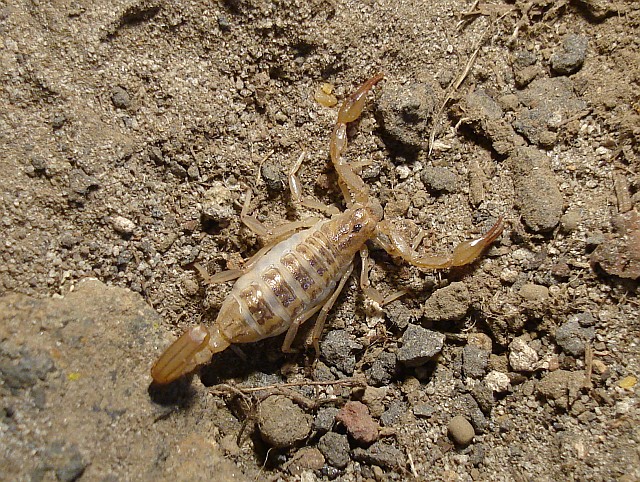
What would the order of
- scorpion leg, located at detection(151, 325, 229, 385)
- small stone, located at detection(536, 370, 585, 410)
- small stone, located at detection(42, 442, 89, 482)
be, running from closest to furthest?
small stone, located at detection(42, 442, 89, 482), scorpion leg, located at detection(151, 325, 229, 385), small stone, located at detection(536, 370, 585, 410)

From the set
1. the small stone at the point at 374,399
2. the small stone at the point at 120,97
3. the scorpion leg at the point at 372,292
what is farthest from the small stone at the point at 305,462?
the small stone at the point at 120,97

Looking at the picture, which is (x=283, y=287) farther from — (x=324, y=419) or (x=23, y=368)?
(x=23, y=368)

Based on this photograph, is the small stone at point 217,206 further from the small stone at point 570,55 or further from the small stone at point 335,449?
the small stone at point 570,55

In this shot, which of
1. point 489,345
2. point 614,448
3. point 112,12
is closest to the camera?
point 614,448

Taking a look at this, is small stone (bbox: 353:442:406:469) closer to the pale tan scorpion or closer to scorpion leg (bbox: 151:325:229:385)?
the pale tan scorpion

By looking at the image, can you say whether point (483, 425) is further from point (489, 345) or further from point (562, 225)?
→ point (562, 225)

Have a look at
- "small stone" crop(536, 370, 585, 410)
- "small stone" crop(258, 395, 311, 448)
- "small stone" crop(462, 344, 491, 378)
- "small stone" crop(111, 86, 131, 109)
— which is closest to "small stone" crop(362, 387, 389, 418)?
"small stone" crop(258, 395, 311, 448)

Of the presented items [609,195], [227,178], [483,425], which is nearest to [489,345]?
A: [483,425]
